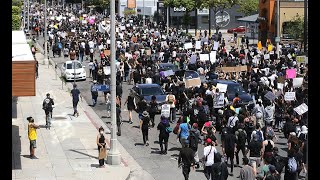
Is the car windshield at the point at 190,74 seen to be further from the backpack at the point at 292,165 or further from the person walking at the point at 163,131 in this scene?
the backpack at the point at 292,165

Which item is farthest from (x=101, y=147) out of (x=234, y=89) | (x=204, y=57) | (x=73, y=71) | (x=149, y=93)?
(x=73, y=71)

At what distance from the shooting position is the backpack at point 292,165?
18828 millimetres

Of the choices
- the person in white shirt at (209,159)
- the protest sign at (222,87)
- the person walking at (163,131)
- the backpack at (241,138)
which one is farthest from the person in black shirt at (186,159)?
the protest sign at (222,87)

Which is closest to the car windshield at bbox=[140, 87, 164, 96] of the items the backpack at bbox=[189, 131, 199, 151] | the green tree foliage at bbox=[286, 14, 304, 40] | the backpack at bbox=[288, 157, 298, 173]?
the backpack at bbox=[189, 131, 199, 151]

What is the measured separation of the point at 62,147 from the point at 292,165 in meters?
10.1

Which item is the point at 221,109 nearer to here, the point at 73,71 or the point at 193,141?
the point at 193,141

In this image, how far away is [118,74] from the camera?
130 ft

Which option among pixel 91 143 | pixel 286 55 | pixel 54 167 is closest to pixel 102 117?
pixel 91 143

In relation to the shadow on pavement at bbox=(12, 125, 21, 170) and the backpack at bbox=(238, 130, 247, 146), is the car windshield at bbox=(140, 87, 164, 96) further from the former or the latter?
the backpack at bbox=(238, 130, 247, 146)

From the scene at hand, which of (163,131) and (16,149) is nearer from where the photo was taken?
(163,131)

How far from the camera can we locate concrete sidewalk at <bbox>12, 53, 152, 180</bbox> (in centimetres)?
2222

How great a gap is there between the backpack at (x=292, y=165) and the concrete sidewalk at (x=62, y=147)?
497 cm

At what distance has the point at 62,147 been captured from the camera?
85.3 feet

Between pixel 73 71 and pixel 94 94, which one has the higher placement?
pixel 73 71
